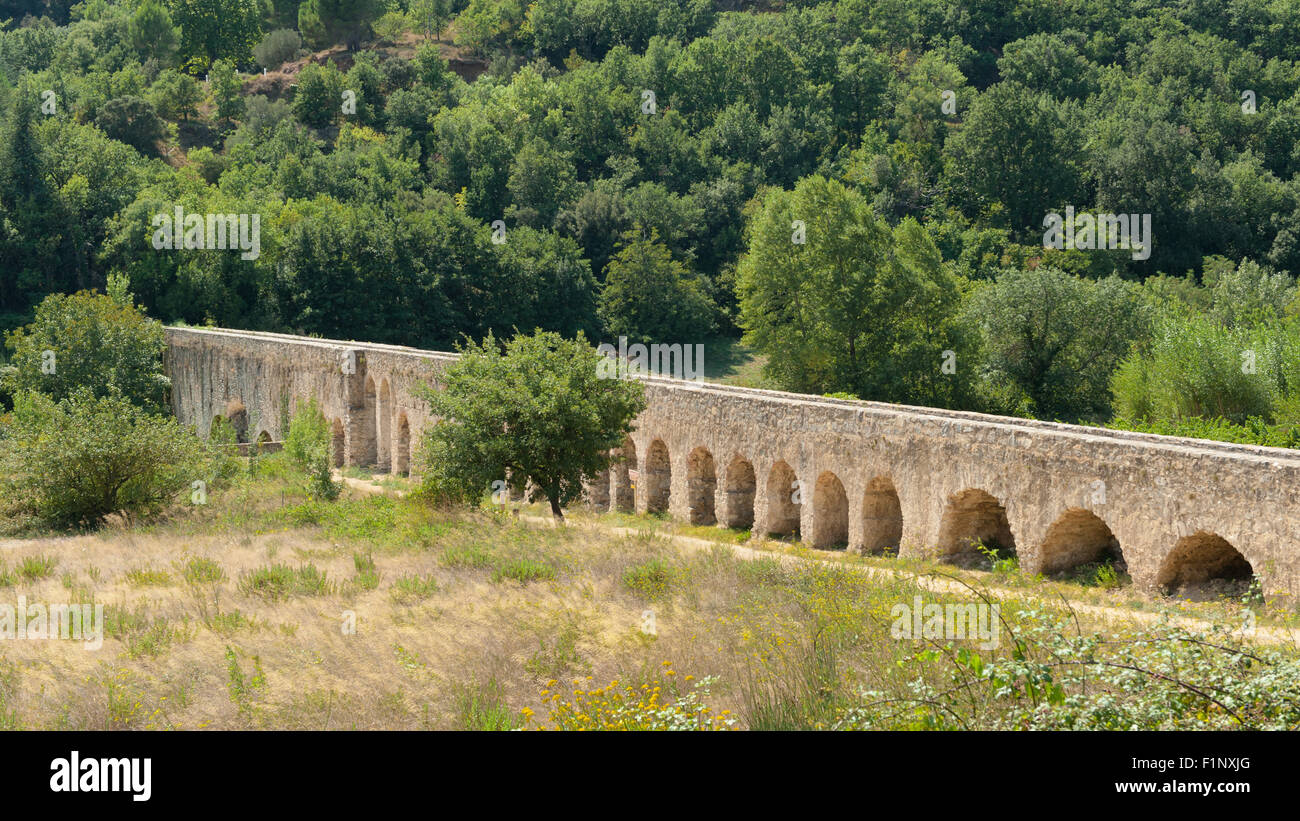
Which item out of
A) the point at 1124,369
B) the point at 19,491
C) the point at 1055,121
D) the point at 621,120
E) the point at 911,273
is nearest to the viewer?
the point at 19,491

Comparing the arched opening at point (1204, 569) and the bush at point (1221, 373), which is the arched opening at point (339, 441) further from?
the arched opening at point (1204, 569)

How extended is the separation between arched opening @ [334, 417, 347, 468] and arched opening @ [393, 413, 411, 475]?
8.63ft

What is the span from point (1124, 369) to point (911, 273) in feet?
32.9

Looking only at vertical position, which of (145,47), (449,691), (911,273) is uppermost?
(145,47)

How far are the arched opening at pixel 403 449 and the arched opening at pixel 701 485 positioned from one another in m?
10.7

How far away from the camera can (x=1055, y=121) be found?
64.1 m

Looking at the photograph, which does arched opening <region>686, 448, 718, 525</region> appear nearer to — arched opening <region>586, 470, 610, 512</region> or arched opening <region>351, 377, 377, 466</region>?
arched opening <region>586, 470, 610, 512</region>

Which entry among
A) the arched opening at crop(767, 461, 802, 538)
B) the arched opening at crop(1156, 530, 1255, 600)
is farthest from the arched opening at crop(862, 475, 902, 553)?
the arched opening at crop(1156, 530, 1255, 600)

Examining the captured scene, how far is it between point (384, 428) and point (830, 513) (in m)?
16.1

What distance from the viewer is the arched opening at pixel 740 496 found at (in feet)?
81.1

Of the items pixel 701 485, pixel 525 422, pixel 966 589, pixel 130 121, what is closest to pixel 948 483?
pixel 966 589

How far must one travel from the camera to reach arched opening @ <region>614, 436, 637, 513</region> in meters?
27.5
